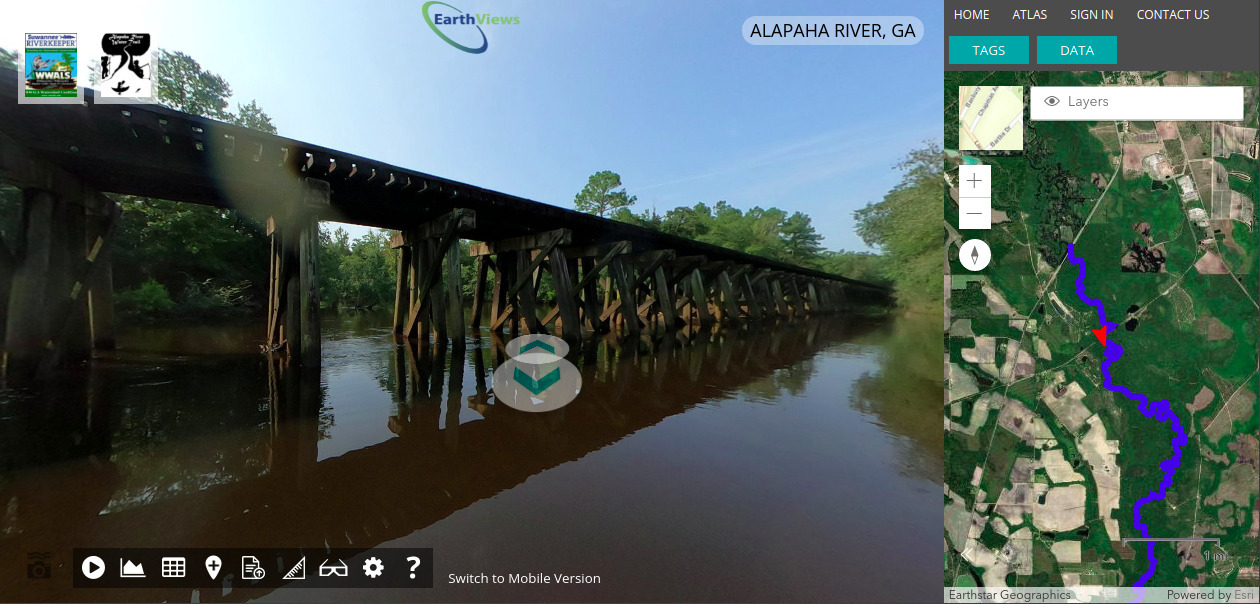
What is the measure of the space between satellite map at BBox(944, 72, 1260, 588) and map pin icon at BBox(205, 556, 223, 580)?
2979 millimetres

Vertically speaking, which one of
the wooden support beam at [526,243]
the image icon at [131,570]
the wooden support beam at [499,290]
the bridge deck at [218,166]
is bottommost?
the image icon at [131,570]

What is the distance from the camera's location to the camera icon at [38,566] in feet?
4.88

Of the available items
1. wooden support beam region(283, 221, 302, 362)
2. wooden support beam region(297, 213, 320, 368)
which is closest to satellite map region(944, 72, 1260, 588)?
wooden support beam region(297, 213, 320, 368)

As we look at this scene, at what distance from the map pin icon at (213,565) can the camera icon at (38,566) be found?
545 millimetres

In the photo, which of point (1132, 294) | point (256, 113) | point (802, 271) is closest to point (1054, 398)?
point (1132, 294)

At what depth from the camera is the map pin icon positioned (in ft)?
4.98

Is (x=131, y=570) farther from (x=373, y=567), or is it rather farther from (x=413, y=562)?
(x=413, y=562)

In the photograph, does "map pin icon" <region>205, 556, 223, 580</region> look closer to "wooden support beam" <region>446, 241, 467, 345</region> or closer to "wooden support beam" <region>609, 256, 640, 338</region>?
"wooden support beam" <region>446, 241, 467, 345</region>

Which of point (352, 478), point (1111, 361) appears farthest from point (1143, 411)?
point (352, 478)

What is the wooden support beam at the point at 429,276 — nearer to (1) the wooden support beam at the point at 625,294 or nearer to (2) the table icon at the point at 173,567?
(1) the wooden support beam at the point at 625,294

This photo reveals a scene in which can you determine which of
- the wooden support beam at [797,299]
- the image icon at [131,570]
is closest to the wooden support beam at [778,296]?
the wooden support beam at [797,299]

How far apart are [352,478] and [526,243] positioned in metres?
6.66

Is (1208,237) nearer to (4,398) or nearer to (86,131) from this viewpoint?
(86,131)

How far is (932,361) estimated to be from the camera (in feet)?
23.3
